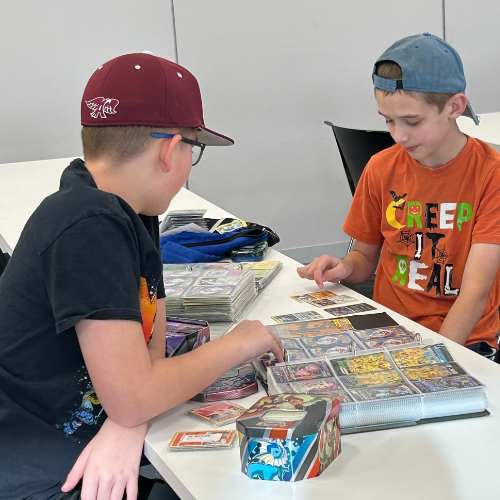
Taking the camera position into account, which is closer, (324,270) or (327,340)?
(327,340)

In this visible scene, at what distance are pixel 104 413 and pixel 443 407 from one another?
53cm

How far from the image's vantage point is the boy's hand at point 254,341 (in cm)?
116

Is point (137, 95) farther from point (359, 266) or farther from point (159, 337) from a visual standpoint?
point (359, 266)

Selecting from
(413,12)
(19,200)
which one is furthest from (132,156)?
(413,12)

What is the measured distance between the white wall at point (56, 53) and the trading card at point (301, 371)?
114 inches

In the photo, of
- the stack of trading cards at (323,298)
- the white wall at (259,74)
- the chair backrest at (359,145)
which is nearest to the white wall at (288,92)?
the white wall at (259,74)

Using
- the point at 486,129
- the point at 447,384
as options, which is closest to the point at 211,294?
the point at 447,384

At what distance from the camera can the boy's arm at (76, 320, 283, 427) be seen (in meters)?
0.99

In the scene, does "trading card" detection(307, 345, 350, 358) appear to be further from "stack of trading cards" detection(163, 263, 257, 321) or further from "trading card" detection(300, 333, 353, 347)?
"stack of trading cards" detection(163, 263, 257, 321)

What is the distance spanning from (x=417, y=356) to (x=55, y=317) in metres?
0.58

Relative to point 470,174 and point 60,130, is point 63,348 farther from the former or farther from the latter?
point 60,130

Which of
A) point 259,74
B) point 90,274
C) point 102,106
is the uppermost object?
point 102,106

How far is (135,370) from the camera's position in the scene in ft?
3.31

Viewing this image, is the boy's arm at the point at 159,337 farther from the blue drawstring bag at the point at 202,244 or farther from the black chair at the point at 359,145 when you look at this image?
the black chair at the point at 359,145
